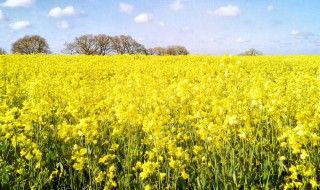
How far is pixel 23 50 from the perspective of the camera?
183 ft

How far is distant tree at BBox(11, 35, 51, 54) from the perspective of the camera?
55438 mm

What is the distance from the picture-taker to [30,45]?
5612cm

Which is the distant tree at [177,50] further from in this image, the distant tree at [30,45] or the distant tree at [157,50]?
the distant tree at [30,45]

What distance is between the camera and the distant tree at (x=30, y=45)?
55.4 metres

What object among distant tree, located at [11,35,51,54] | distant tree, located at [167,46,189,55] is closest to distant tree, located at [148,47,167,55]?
distant tree, located at [167,46,189,55]

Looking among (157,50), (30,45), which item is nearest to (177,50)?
(157,50)

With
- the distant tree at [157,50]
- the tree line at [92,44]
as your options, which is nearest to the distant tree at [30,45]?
the tree line at [92,44]

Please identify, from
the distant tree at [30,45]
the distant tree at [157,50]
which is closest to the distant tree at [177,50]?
the distant tree at [157,50]

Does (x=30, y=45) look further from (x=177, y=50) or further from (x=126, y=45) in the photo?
(x=177, y=50)

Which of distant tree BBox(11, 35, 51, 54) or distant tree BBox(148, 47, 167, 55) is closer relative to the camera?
distant tree BBox(11, 35, 51, 54)

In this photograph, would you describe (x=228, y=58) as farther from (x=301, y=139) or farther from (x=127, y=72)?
(x=127, y=72)

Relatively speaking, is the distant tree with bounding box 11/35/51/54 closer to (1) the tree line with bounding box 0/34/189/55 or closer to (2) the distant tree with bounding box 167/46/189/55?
(1) the tree line with bounding box 0/34/189/55

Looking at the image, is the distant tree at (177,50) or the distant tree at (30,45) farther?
the distant tree at (177,50)

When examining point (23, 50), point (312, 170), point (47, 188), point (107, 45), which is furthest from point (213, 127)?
point (23, 50)
